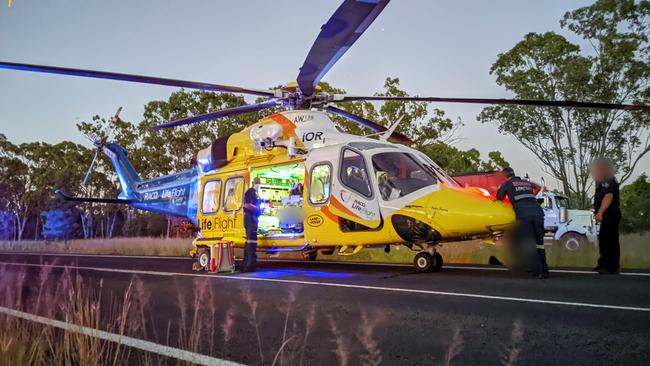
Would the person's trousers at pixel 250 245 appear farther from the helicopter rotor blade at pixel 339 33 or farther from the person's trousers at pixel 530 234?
the person's trousers at pixel 530 234

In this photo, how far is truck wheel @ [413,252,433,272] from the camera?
8.85m

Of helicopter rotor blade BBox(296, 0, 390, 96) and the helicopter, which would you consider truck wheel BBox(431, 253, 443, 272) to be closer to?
the helicopter

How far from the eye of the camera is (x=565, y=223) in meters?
18.5

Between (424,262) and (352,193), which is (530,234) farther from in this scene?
(352,193)

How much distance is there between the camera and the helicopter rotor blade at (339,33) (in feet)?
17.5

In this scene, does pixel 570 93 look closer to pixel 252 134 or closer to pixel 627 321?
pixel 252 134

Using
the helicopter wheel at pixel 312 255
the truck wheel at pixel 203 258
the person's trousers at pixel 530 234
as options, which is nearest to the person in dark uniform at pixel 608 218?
the person's trousers at pixel 530 234

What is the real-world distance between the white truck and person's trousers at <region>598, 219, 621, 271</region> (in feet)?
34.0

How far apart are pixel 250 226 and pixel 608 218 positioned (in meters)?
6.51

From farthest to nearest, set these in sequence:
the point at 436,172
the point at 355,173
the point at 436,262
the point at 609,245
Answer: the point at 355,173 → the point at 436,262 → the point at 436,172 → the point at 609,245

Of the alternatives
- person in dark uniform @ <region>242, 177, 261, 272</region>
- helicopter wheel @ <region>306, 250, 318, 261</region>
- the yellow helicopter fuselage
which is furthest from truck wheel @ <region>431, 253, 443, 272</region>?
helicopter wheel @ <region>306, 250, 318, 261</region>

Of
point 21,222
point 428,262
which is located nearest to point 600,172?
point 428,262

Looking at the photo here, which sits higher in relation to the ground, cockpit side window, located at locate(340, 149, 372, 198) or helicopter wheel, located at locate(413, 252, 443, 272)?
cockpit side window, located at locate(340, 149, 372, 198)

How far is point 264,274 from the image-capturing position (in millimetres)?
9430
